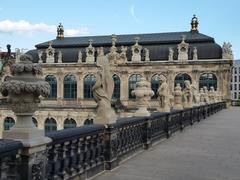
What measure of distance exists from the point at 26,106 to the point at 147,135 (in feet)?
21.6

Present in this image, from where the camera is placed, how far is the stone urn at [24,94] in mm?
4922

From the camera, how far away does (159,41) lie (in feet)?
198

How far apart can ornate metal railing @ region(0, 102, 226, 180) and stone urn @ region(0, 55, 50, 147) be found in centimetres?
23

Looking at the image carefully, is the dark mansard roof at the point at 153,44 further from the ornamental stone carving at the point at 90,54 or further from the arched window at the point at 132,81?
the arched window at the point at 132,81

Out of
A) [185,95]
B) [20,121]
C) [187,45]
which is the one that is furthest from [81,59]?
[20,121]

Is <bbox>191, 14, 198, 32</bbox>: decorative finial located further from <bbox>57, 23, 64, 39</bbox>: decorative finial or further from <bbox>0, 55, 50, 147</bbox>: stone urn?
<bbox>0, 55, 50, 147</bbox>: stone urn

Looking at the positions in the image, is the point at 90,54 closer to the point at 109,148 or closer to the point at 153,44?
the point at 153,44

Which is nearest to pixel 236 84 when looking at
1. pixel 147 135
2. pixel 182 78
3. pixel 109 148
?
pixel 182 78

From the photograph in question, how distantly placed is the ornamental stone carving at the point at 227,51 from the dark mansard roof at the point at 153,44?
73cm

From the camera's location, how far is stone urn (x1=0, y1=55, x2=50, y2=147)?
16.1 feet

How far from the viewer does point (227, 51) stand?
55688 millimetres

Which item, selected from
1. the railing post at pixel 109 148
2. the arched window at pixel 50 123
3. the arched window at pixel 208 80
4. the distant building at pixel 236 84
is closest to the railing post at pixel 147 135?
the railing post at pixel 109 148

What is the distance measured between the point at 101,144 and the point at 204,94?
27034 millimetres

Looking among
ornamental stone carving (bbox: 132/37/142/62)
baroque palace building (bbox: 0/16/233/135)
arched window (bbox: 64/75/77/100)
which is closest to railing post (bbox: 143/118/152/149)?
baroque palace building (bbox: 0/16/233/135)
